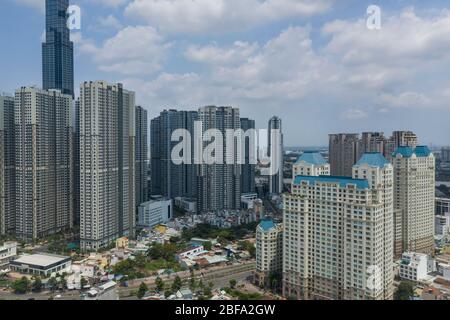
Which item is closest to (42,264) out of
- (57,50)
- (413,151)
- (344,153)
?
(57,50)

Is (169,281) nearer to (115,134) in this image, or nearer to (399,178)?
(115,134)

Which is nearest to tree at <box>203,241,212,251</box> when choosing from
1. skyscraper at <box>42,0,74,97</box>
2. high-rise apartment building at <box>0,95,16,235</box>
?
skyscraper at <box>42,0,74,97</box>

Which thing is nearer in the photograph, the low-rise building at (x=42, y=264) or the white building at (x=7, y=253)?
the low-rise building at (x=42, y=264)

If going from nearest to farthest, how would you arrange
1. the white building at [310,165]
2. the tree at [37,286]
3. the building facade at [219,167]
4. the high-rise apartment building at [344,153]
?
the white building at [310,165] → the tree at [37,286] → the high-rise apartment building at [344,153] → the building facade at [219,167]

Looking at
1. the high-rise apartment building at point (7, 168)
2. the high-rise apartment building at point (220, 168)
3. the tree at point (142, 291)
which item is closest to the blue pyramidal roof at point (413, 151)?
the high-rise apartment building at point (220, 168)

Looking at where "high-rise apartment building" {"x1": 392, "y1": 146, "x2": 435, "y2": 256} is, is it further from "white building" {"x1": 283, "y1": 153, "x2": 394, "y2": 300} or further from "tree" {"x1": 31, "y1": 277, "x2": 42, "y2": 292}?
"tree" {"x1": 31, "y1": 277, "x2": 42, "y2": 292}

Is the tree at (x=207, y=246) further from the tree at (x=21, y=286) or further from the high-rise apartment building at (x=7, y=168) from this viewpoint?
the high-rise apartment building at (x=7, y=168)

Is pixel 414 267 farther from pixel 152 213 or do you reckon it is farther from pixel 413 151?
pixel 152 213
